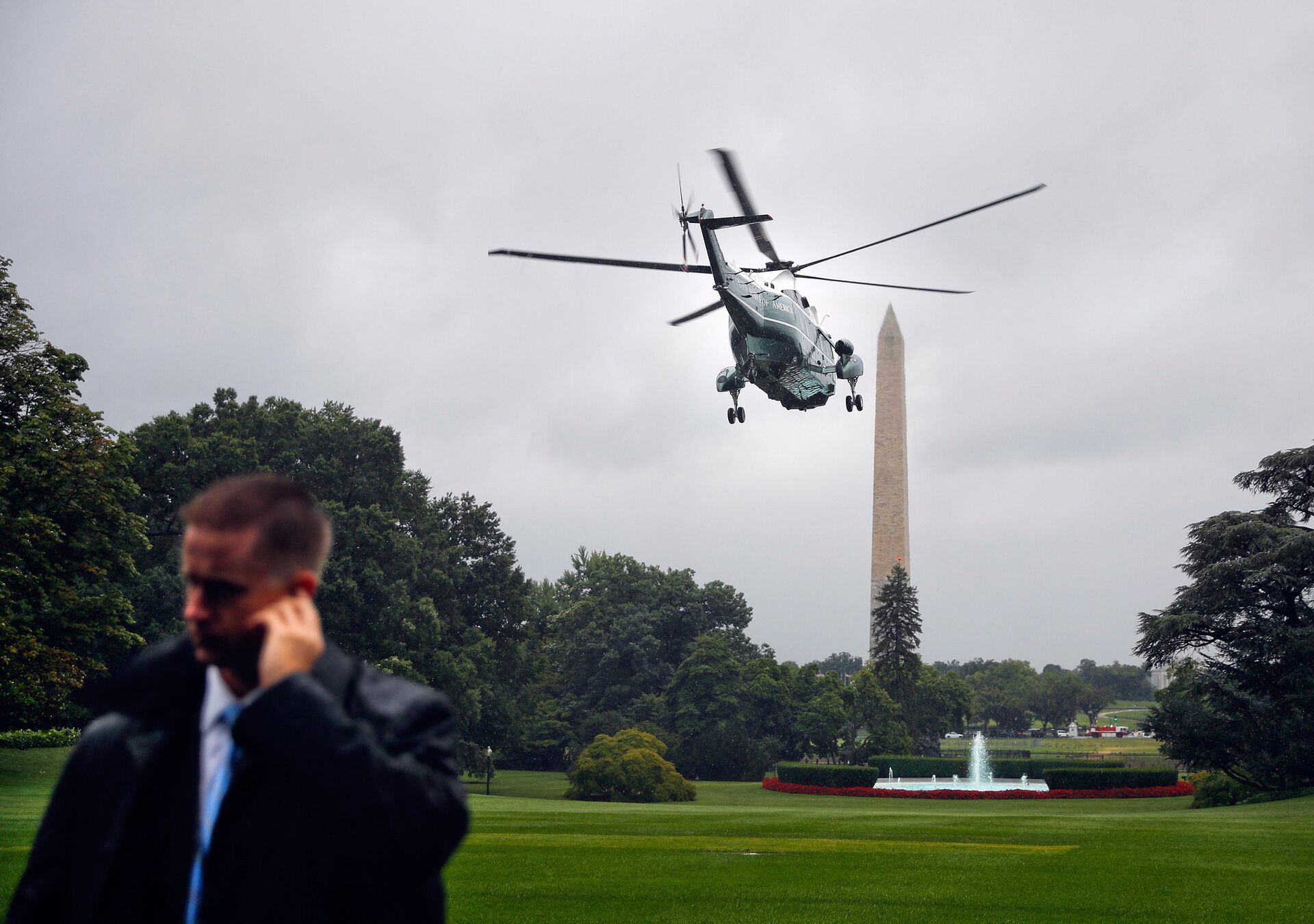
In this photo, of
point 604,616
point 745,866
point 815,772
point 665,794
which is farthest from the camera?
point 604,616

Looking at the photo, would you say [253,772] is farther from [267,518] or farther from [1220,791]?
[1220,791]

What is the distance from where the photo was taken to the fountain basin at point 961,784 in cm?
5688

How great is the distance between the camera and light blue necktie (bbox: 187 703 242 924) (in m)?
2.30

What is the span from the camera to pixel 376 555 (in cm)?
5322

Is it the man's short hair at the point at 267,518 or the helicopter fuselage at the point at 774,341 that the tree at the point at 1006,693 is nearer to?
the helicopter fuselage at the point at 774,341

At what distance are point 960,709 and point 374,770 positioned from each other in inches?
3274

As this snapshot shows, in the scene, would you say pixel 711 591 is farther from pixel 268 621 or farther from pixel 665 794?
pixel 268 621

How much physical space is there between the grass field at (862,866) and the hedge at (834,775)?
2065 cm

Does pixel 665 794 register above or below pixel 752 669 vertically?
below

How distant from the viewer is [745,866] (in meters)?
19.2

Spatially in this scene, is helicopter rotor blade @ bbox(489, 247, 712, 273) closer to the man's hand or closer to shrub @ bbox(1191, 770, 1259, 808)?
the man's hand

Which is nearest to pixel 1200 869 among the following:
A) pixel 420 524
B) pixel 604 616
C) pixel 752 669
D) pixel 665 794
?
pixel 665 794

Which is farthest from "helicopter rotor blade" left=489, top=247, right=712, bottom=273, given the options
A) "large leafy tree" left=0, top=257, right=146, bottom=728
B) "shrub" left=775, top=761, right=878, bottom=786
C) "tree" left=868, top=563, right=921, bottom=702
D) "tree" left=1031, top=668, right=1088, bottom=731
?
"tree" left=1031, top=668, right=1088, bottom=731

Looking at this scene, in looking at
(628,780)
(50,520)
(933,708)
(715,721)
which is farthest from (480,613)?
(933,708)
